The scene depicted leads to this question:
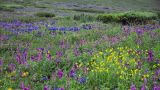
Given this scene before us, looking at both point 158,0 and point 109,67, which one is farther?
point 158,0

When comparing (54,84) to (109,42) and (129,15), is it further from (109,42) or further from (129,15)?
(129,15)

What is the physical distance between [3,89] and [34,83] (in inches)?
28.8

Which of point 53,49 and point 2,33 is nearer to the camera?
point 53,49

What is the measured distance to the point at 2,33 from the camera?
12.6m

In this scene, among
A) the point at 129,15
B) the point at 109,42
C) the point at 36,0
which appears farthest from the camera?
the point at 36,0

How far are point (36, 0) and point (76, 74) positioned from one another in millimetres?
50112

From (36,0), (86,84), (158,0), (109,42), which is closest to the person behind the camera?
(86,84)

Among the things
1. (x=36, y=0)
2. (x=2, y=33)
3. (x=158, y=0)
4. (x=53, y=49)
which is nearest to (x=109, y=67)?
(x=53, y=49)

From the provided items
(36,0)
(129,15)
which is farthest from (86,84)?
(36,0)

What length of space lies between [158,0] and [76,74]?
64.2 metres

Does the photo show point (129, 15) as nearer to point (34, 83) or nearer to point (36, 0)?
point (34, 83)

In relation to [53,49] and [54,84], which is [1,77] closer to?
[54,84]

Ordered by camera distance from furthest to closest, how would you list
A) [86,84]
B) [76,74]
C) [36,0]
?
1. [36,0]
2. [76,74]
3. [86,84]

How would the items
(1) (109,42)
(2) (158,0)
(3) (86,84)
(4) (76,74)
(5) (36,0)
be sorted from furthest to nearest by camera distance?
(2) (158,0), (5) (36,0), (1) (109,42), (4) (76,74), (3) (86,84)
